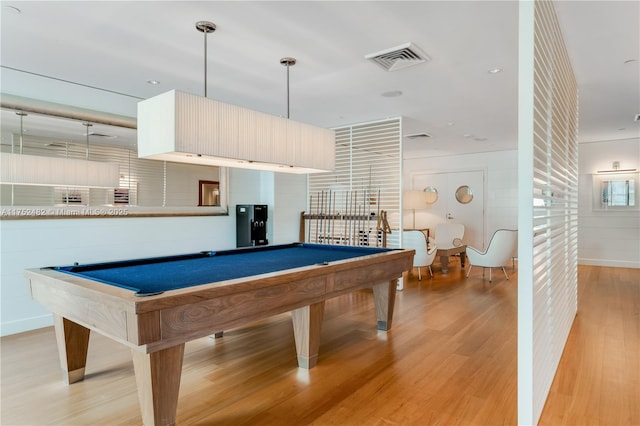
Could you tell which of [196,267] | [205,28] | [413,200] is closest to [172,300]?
[196,267]

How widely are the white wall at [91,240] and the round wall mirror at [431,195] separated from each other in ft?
15.0

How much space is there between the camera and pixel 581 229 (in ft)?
25.8

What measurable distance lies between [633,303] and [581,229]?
11.9 ft

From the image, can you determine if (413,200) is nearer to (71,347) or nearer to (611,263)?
(611,263)

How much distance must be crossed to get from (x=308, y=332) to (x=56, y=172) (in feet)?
10.6

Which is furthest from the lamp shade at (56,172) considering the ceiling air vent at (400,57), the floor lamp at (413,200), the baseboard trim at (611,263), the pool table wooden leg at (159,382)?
the baseboard trim at (611,263)

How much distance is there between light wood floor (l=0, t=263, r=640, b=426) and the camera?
2.19 metres

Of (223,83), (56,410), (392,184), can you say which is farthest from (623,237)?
(56,410)

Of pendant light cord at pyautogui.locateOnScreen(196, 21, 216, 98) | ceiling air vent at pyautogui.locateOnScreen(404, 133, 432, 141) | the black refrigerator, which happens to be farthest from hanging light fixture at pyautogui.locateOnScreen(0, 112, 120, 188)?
ceiling air vent at pyautogui.locateOnScreen(404, 133, 432, 141)

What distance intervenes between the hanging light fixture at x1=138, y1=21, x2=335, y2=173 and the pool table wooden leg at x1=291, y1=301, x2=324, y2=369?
118 centimetres

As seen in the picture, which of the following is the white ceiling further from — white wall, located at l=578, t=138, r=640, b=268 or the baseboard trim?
Answer: the baseboard trim

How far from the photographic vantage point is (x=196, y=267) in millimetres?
2742

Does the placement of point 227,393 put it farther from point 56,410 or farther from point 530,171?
point 530,171

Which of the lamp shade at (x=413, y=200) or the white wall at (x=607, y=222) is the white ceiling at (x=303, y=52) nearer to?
the white wall at (x=607, y=222)
